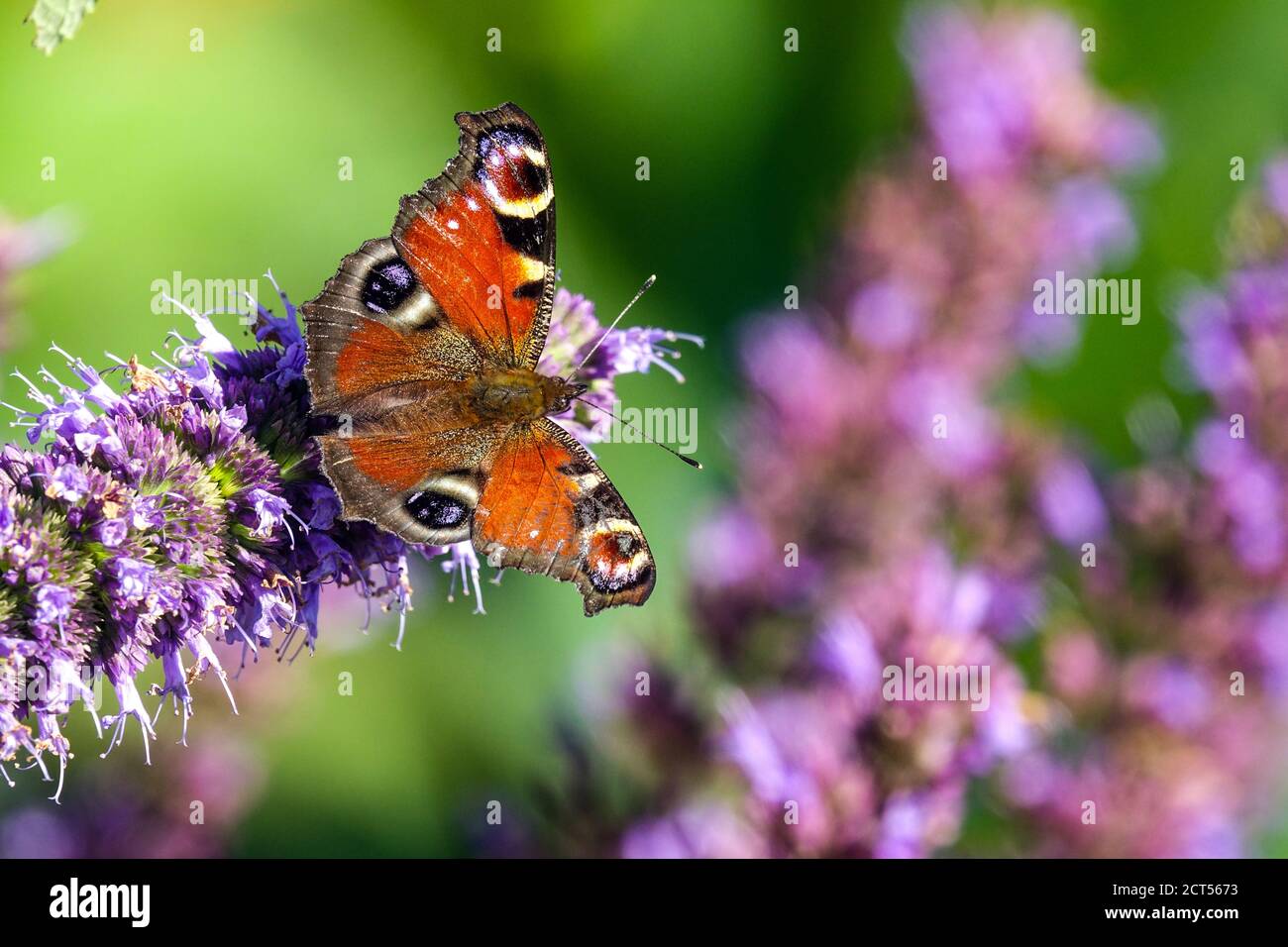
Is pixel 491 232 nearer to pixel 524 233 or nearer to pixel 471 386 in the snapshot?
pixel 524 233

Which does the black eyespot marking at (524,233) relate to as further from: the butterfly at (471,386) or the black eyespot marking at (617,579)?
the black eyespot marking at (617,579)

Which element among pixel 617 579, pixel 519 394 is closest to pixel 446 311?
pixel 519 394

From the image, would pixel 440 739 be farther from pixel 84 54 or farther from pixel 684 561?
pixel 84 54

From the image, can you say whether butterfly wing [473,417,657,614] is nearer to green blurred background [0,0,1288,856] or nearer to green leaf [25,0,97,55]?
green leaf [25,0,97,55]

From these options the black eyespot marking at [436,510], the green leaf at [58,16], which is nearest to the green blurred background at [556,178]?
the black eyespot marking at [436,510]

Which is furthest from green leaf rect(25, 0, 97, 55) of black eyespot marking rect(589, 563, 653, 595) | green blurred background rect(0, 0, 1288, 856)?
green blurred background rect(0, 0, 1288, 856)

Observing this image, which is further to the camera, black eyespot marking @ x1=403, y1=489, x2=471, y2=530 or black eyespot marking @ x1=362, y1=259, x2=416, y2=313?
black eyespot marking @ x1=362, y1=259, x2=416, y2=313

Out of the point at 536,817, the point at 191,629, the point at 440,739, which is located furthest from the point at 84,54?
the point at 191,629
